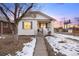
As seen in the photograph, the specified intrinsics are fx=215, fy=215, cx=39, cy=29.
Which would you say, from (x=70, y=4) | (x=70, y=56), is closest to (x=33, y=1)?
(x=70, y=4)

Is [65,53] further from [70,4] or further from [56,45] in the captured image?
[70,4]

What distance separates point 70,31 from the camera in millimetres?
3373

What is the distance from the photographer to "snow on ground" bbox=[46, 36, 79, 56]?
10.6ft

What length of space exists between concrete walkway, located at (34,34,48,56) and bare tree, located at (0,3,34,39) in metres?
0.43

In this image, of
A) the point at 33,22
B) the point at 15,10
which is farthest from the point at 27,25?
the point at 15,10

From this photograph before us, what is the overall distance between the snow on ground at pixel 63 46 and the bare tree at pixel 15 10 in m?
0.54

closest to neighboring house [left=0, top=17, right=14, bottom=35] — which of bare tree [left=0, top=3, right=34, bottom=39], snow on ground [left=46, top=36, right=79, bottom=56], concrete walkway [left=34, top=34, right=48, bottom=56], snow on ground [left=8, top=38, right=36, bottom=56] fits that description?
bare tree [left=0, top=3, right=34, bottom=39]

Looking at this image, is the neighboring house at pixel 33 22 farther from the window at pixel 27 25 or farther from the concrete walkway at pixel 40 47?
the concrete walkway at pixel 40 47

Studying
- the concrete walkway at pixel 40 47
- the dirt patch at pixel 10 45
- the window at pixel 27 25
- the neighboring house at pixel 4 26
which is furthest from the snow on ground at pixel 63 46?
the neighboring house at pixel 4 26

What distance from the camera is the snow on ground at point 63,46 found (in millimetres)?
3217

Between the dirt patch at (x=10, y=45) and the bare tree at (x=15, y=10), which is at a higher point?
the bare tree at (x=15, y=10)

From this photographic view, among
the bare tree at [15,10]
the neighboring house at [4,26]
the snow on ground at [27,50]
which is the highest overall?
the bare tree at [15,10]

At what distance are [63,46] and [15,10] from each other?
921mm

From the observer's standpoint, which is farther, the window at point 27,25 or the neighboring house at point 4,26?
the window at point 27,25
